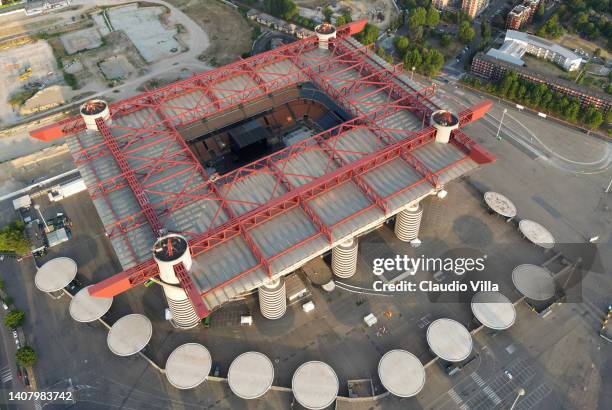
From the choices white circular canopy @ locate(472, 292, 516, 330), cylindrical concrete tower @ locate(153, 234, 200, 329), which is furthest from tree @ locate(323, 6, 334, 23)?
cylindrical concrete tower @ locate(153, 234, 200, 329)

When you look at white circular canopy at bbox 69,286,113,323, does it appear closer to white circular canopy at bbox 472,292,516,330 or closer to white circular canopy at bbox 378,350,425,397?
white circular canopy at bbox 378,350,425,397

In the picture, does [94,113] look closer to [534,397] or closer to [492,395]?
[492,395]

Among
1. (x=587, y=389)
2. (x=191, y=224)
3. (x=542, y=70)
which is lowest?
(x=587, y=389)

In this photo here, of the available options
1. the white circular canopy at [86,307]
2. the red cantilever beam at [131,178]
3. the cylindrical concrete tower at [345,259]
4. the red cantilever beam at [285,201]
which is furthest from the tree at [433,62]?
the white circular canopy at [86,307]

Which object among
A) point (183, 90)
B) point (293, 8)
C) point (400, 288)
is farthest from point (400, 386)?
point (293, 8)

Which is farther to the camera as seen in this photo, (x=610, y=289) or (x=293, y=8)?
(x=293, y=8)

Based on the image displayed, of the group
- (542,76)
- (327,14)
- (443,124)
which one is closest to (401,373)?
(443,124)

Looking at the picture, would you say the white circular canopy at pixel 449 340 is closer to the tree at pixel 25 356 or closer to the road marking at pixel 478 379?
the road marking at pixel 478 379

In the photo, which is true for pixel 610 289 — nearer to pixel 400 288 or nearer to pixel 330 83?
pixel 400 288
